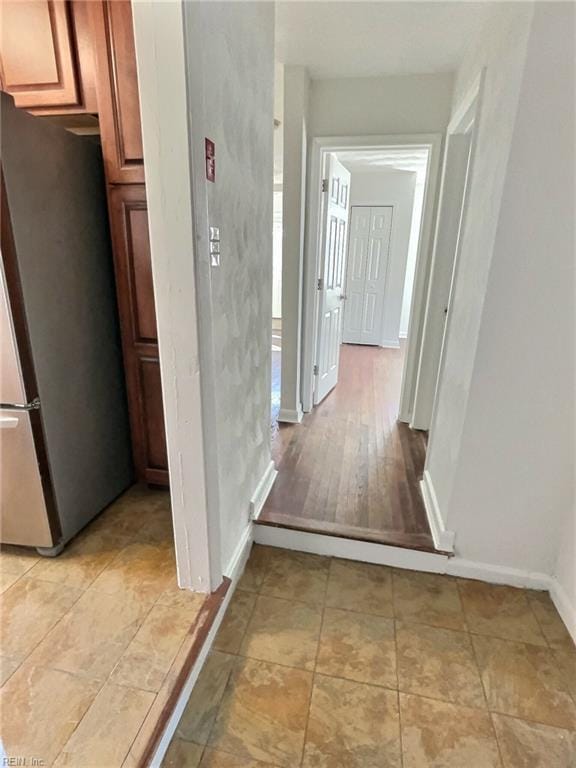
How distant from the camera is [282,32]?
2035 millimetres

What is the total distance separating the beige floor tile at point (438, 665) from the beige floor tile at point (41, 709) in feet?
3.39

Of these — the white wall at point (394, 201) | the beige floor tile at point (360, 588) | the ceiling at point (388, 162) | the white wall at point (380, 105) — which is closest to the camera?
the beige floor tile at point (360, 588)

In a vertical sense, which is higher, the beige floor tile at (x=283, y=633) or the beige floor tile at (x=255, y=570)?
the beige floor tile at (x=255, y=570)

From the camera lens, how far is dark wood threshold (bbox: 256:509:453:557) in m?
1.78

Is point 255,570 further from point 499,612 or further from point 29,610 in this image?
point 499,612

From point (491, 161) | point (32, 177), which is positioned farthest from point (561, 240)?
point (32, 177)

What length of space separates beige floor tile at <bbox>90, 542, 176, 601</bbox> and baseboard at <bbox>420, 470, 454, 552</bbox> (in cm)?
118

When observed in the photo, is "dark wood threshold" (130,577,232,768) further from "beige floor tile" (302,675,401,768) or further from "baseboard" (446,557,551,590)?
"baseboard" (446,557,551,590)

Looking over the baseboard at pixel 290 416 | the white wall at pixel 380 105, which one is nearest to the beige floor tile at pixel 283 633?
the baseboard at pixel 290 416

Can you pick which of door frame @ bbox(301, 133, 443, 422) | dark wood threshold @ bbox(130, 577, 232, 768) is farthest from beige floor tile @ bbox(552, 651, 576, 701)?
door frame @ bbox(301, 133, 443, 422)

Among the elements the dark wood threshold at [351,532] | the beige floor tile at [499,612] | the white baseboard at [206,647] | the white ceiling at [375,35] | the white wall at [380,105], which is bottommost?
the beige floor tile at [499,612]

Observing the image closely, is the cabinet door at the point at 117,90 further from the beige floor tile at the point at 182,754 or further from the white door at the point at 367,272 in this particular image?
the white door at the point at 367,272

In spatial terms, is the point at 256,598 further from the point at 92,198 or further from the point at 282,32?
the point at 282,32

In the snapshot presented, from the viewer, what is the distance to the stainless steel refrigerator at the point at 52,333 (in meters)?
1.39
